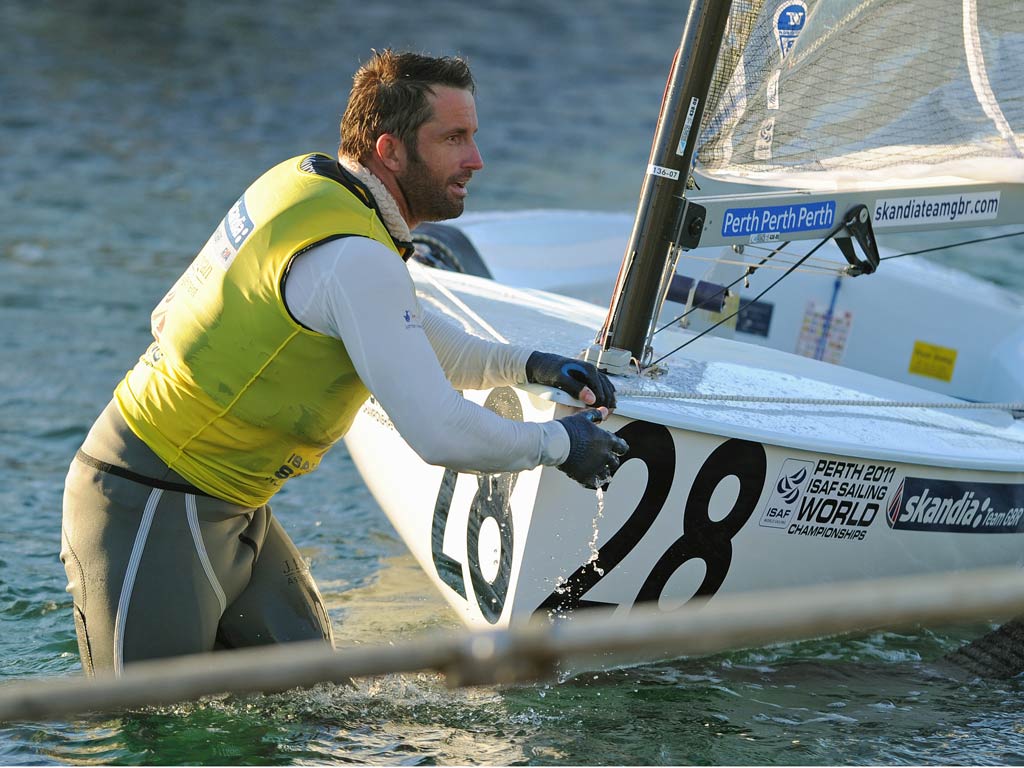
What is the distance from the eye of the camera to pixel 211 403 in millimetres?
2352

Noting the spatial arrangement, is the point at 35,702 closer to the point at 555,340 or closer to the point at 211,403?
the point at 211,403

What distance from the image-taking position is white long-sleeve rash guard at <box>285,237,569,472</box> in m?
2.21

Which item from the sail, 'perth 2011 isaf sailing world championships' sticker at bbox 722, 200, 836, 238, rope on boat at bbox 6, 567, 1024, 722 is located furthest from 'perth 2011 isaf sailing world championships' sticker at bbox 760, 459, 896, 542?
rope on boat at bbox 6, 567, 1024, 722

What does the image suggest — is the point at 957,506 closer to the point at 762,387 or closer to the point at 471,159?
the point at 762,387

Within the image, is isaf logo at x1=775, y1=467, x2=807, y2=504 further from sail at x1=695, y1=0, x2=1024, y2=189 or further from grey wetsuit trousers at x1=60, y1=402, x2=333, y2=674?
grey wetsuit trousers at x1=60, y1=402, x2=333, y2=674

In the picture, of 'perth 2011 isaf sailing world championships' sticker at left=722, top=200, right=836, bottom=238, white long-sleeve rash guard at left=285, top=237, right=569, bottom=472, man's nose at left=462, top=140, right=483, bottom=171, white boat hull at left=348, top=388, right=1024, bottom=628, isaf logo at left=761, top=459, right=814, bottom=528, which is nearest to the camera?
white long-sleeve rash guard at left=285, top=237, right=569, bottom=472

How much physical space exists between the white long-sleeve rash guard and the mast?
620 millimetres

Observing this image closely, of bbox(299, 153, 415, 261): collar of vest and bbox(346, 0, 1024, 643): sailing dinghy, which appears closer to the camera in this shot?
bbox(299, 153, 415, 261): collar of vest

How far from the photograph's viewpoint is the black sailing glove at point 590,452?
96.5 inches

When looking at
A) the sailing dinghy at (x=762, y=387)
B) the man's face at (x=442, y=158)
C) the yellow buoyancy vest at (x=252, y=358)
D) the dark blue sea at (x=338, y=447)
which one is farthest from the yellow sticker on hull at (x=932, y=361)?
the yellow buoyancy vest at (x=252, y=358)

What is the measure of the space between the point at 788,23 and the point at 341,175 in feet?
4.08

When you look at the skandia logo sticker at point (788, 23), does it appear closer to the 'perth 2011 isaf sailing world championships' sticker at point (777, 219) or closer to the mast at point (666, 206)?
the mast at point (666, 206)

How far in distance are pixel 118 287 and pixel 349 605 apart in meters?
3.67

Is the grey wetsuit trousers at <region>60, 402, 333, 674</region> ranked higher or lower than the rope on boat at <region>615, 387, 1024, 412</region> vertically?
lower
